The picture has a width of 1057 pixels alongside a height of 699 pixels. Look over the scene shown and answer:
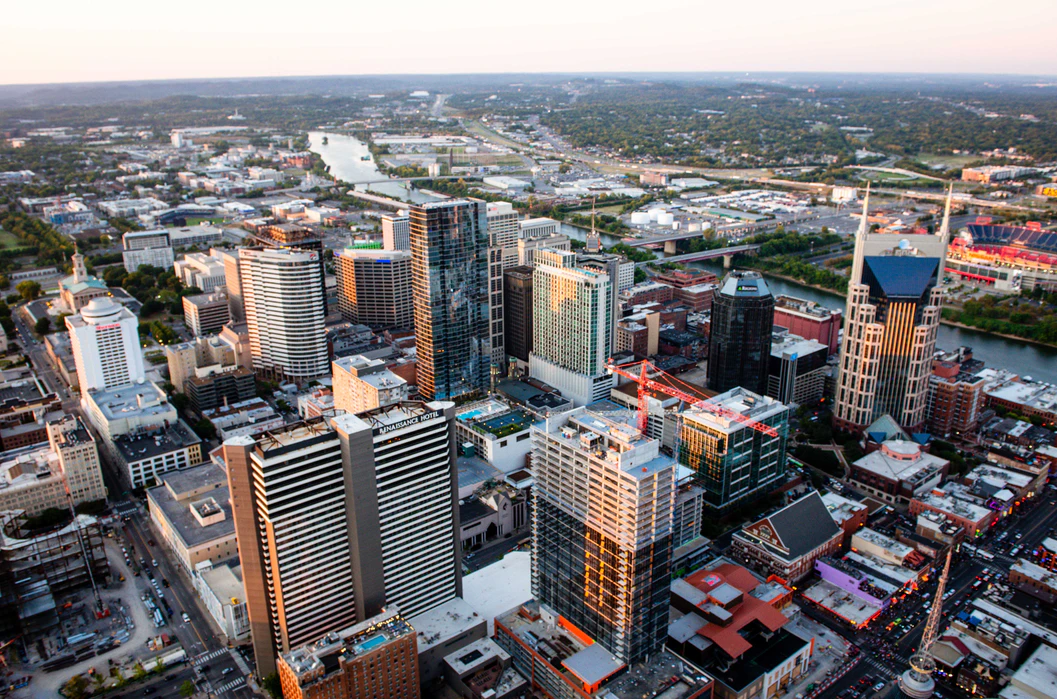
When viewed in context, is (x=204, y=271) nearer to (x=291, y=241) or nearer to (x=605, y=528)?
(x=291, y=241)

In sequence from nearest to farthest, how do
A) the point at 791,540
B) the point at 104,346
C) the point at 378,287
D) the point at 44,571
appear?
the point at 44,571 < the point at 791,540 < the point at 104,346 < the point at 378,287

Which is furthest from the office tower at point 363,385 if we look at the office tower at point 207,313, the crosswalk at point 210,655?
Answer: the office tower at point 207,313

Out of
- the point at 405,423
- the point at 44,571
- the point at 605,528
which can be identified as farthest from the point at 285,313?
the point at 605,528

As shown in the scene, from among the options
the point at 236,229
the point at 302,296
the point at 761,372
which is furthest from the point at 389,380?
the point at 236,229

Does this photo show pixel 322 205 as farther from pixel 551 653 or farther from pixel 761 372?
pixel 551 653

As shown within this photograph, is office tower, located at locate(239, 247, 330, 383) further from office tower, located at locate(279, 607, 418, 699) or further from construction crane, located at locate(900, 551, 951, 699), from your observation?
construction crane, located at locate(900, 551, 951, 699)
